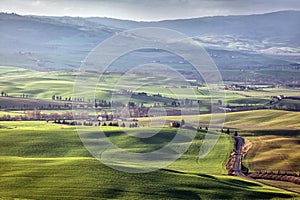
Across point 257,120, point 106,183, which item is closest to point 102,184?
point 106,183

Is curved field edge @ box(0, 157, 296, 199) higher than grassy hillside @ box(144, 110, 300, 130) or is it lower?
lower

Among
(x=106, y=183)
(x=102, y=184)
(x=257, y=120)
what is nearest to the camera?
(x=102, y=184)

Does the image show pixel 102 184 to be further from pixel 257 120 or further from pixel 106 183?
pixel 257 120

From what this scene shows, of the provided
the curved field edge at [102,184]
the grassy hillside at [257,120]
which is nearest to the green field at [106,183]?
the curved field edge at [102,184]

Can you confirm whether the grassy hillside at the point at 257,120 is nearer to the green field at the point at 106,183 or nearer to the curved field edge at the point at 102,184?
the green field at the point at 106,183

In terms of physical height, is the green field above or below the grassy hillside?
below

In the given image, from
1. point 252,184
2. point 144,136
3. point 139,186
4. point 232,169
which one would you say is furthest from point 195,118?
point 139,186

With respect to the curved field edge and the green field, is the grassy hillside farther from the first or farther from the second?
the curved field edge

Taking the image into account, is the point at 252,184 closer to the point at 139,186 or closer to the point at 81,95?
the point at 139,186

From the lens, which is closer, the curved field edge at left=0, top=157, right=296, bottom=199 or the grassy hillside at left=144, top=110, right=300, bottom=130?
the curved field edge at left=0, top=157, right=296, bottom=199

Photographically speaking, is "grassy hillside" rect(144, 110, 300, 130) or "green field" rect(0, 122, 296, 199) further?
"grassy hillside" rect(144, 110, 300, 130)

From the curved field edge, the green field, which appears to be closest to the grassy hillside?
the green field

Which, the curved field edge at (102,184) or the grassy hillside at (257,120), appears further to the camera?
the grassy hillside at (257,120)
